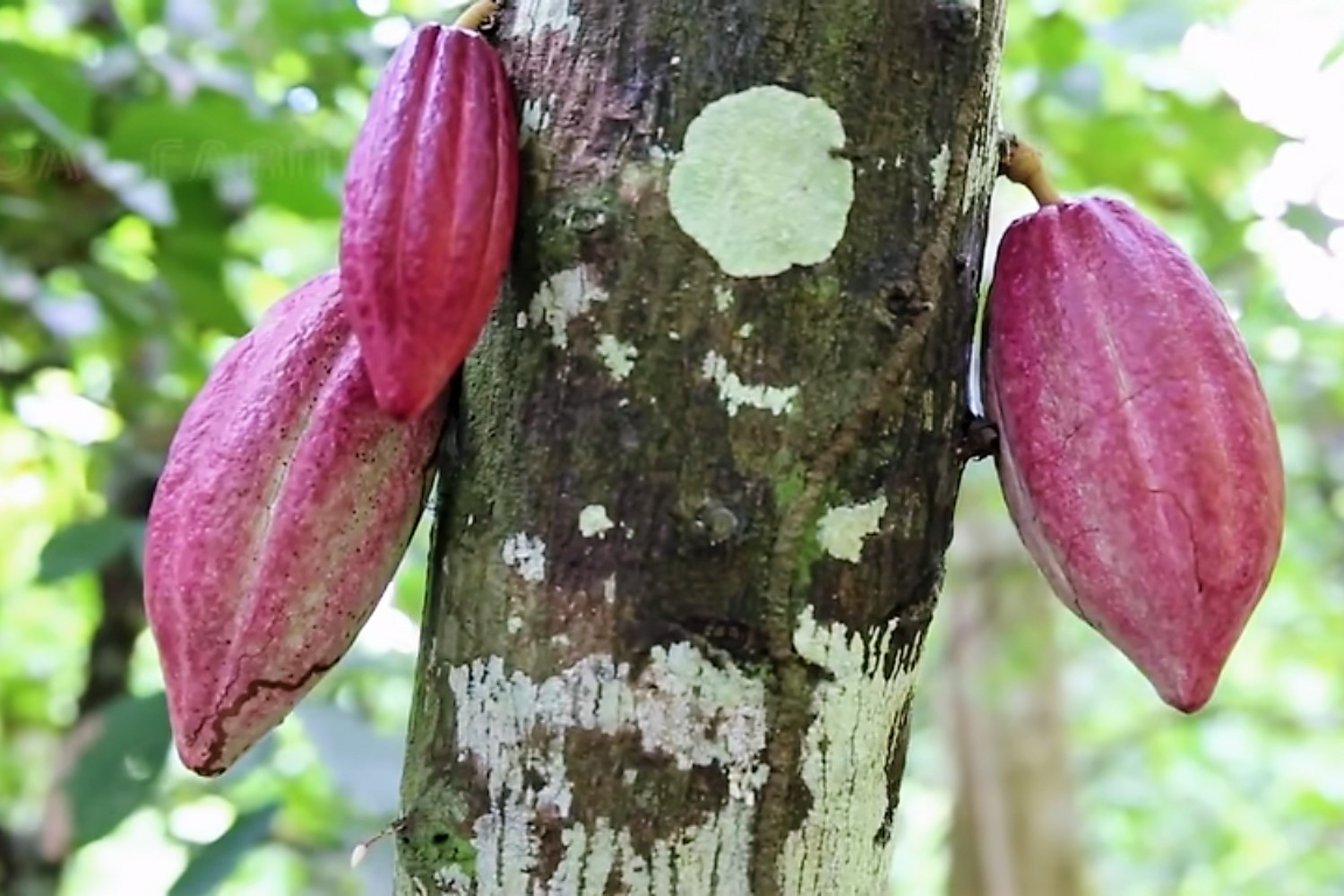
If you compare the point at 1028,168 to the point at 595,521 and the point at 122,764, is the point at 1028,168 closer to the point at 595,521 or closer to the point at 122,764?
the point at 595,521

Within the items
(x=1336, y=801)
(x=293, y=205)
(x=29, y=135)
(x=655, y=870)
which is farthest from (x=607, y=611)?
(x=1336, y=801)

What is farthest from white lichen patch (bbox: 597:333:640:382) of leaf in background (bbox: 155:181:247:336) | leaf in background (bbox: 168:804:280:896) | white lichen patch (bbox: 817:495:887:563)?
leaf in background (bbox: 155:181:247:336)

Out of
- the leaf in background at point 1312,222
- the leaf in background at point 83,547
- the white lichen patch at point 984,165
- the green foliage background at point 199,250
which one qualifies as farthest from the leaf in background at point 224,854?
the leaf in background at point 1312,222

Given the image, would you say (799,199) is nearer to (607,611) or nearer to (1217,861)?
(607,611)

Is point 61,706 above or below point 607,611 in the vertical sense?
below

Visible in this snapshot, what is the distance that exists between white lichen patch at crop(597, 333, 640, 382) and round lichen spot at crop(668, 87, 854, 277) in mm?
57

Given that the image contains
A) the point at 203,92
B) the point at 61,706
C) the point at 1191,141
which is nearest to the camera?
the point at 203,92

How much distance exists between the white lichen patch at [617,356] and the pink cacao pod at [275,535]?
0.36ft

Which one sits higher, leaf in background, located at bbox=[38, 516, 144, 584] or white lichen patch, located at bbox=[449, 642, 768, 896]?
white lichen patch, located at bbox=[449, 642, 768, 896]

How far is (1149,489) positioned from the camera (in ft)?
2.27

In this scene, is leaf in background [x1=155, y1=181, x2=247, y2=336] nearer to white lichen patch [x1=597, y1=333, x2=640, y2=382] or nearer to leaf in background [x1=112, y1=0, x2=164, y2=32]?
leaf in background [x1=112, y1=0, x2=164, y2=32]

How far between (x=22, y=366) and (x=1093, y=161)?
4.61ft

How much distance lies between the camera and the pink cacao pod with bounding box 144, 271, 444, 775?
71cm

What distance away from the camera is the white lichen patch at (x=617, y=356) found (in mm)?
653
